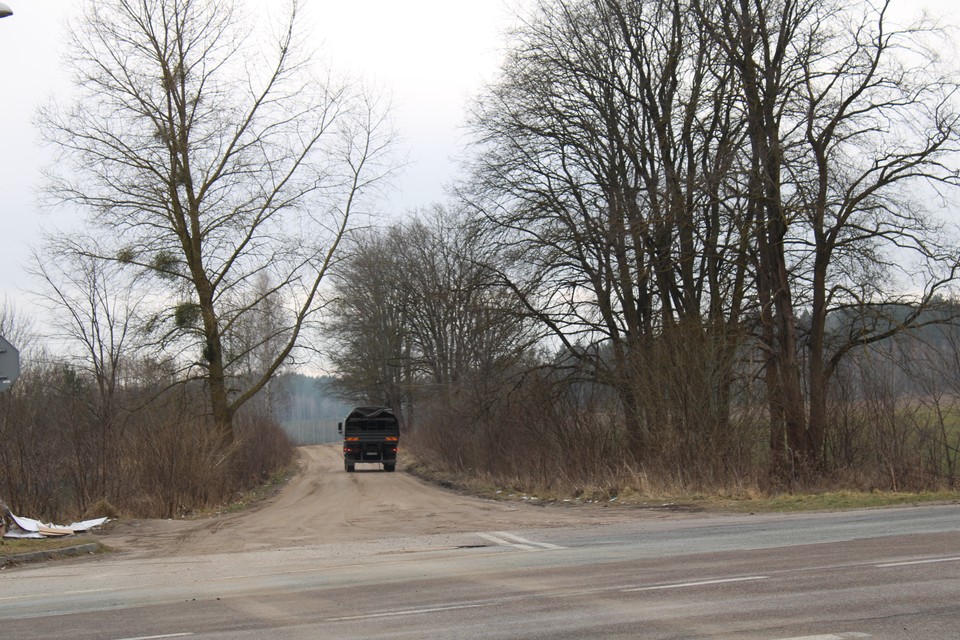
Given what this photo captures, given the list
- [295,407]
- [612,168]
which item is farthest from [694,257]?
[295,407]

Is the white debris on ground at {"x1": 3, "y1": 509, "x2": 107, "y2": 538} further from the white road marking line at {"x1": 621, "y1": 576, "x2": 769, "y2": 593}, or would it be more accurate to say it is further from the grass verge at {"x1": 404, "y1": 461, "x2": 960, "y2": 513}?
the grass verge at {"x1": 404, "y1": 461, "x2": 960, "y2": 513}

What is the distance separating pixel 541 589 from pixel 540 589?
10mm

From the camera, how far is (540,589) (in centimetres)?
934

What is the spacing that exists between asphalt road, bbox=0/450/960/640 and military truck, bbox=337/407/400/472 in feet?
117

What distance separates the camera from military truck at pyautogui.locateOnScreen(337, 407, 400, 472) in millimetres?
50281

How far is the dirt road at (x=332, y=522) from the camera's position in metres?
16.8

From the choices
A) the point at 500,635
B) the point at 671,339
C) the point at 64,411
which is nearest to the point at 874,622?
the point at 500,635

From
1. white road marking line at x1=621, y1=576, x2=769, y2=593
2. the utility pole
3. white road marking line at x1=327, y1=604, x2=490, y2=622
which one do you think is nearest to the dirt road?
the utility pole

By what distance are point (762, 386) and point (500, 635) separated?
18.9 meters

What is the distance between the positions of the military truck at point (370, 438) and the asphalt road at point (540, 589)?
35540 mm

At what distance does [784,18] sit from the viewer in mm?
25500

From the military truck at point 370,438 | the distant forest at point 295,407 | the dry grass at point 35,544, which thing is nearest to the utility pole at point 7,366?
the dry grass at point 35,544

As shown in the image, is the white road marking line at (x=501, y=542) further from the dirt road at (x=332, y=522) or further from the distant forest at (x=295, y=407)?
the distant forest at (x=295, y=407)

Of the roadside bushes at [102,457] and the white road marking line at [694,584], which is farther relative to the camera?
the roadside bushes at [102,457]
